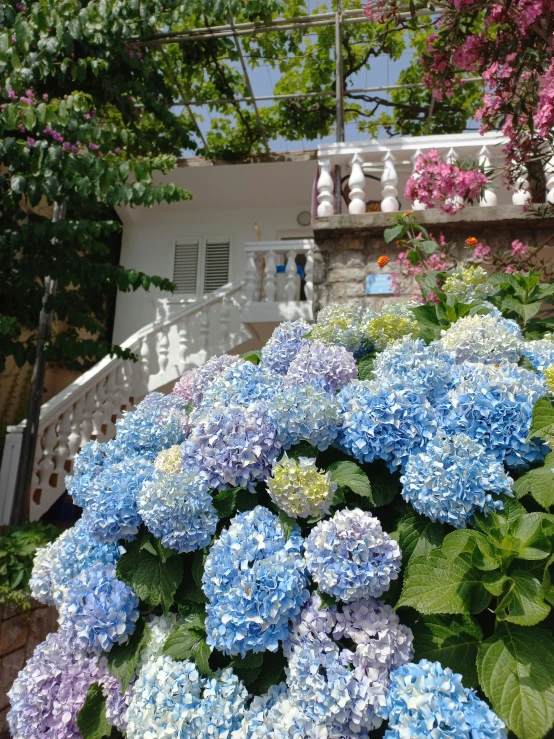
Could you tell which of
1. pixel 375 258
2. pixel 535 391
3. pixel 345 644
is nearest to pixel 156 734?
pixel 345 644

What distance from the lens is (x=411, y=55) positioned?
8.83 metres

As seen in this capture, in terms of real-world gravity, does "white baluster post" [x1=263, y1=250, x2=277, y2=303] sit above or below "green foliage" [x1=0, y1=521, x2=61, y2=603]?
above

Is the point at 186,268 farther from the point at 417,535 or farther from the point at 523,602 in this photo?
the point at 523,602

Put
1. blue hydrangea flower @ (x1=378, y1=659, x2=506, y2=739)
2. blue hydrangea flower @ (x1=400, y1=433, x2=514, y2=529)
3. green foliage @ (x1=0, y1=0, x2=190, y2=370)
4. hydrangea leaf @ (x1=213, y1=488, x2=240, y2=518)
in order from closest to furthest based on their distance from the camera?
blue hydrangea flower @ (x1=378, y1=659, x2=506, y2=739) → blue hydrangea flower @ (x1=400, y1=433, x2=514, y2=529) → hydrangea leaf @ (x1=213, y1=488, x2=240, y2=518) → green foliage @ (x1=0, y1=0, x2=190, y2=370)

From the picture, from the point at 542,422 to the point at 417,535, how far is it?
374mm

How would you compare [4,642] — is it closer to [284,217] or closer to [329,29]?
[284,217]

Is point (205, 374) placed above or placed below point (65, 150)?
below

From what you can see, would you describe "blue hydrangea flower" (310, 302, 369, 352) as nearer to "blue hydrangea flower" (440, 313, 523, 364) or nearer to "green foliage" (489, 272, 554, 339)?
"blue hydrangea flower" (440, 313, 523, 364)

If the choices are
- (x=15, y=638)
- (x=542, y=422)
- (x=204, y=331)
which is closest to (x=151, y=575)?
(x=542, y=422)

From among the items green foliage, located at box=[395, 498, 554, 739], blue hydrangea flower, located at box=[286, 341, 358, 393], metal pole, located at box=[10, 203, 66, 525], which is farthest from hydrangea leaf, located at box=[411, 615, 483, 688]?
metal pole, located at box=[10, 203, 66, 525]

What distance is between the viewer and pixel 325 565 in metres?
1.13

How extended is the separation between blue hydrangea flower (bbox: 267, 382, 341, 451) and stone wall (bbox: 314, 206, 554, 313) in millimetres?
3817

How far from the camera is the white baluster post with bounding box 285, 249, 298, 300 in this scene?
692cm

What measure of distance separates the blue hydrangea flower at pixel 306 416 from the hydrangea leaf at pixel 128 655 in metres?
0.58
